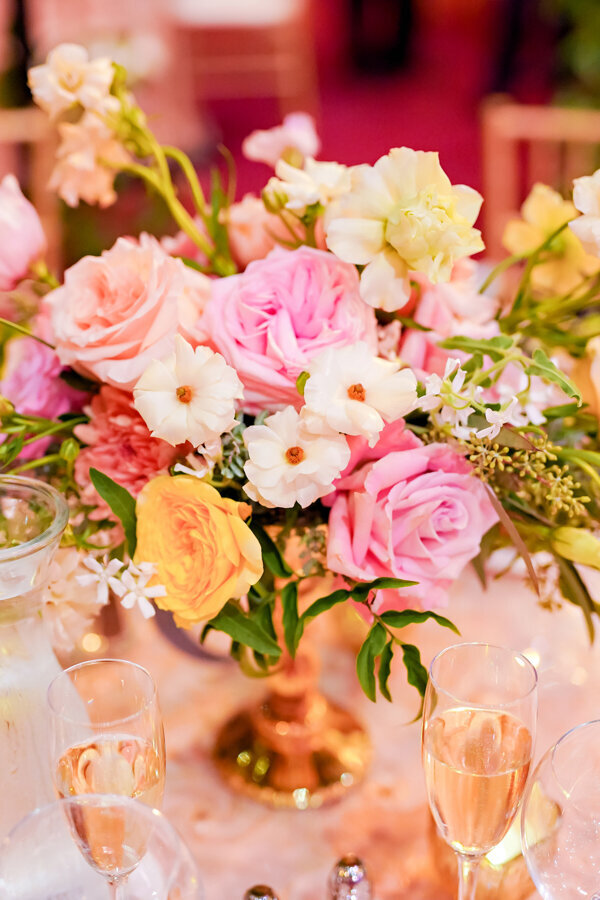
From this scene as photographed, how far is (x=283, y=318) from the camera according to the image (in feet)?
2.51

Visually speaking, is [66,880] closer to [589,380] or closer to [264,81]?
A: [589,380]

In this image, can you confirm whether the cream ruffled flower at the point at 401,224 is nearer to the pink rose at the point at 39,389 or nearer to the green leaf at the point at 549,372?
the green leaf at the point at 549,372

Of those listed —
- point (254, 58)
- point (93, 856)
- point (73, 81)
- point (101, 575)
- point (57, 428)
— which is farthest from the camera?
point (254, 58)

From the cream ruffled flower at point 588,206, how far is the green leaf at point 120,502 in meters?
0.44

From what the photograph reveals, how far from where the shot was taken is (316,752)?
1003mm

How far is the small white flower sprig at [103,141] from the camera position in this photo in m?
0.91

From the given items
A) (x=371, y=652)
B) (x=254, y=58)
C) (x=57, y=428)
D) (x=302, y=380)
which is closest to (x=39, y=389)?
(x=57, y=428)

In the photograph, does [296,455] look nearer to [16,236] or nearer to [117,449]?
[117,449]

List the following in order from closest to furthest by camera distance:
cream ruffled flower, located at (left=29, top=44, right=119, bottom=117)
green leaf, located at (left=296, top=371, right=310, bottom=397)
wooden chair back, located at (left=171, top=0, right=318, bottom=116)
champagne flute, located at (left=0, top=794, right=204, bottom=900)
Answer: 1. champagne flute, located at (left=0, top=794, right=204, bottom=900)
2. green leaf, located at (left=296, top=371, right=310, bottom=397)
3. cream ruffled flower, located at (left=29, top=44, right=119, bottom=117)
4. wooden chair back, located at (left=171, top=0, right=318, bottom=116)

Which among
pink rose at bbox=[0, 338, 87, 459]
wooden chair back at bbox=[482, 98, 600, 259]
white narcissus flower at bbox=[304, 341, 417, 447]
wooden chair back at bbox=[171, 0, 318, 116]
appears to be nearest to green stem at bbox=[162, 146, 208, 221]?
pink rose at bbox=[0, 338, 87, 459]

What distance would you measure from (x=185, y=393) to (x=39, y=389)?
243mm

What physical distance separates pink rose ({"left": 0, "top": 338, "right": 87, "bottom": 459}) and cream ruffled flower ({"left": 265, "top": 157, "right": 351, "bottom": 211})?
0.27 meters

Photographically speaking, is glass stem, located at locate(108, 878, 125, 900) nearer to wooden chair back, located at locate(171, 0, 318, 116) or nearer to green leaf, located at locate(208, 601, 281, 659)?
green leaf, located at locate(208, 601, 281, 659)

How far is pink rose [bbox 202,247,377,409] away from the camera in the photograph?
0.75 m
